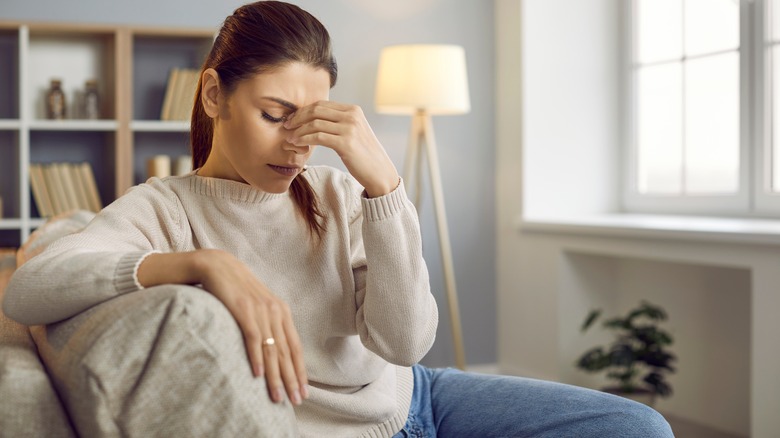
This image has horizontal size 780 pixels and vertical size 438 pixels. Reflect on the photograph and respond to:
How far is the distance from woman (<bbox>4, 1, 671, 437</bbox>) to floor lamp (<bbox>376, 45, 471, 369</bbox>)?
220 cm

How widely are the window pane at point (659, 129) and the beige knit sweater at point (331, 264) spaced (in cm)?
268

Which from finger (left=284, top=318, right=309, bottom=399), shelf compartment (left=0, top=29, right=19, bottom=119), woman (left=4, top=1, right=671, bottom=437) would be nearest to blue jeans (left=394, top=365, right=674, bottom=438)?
woman (left=4, top=1, right=671, bottom=437)

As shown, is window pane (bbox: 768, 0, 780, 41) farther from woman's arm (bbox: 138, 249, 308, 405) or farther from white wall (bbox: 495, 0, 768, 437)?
woman's arm (bbox: 138, 249, 308, 405)

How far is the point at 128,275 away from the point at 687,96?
3.20 meters

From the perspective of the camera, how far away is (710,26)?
3531 mm

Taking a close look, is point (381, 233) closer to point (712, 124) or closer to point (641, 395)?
point (641, 395)

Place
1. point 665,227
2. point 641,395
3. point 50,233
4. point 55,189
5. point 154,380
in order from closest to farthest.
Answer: point 154,380 < point 50,233 < point 665,227 < point 641,395 < point 55,189

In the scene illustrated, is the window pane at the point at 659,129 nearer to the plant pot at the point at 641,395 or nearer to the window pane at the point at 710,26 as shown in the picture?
the window pane at the point at 710,26

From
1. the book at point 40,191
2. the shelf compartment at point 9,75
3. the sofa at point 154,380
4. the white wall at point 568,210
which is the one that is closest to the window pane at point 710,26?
the white wall at point 568,210

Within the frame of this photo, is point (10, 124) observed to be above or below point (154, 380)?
above

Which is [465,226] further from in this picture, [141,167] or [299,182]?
[299,182]

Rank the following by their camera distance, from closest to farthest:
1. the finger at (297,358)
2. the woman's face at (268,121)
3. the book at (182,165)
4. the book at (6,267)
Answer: the finger at (297,358) → the woman's face at (268,121) → the book at (6,267) → the book at (182,165)

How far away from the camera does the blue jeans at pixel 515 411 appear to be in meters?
1.13

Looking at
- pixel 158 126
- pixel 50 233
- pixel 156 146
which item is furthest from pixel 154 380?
pixel 156 146
